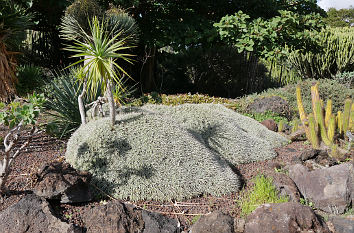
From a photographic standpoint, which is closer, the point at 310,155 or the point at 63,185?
the point at 63,185

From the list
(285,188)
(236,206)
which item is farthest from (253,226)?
(285,188)

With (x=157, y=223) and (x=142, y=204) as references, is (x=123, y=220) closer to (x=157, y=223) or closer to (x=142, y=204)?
(x=157, y=223)

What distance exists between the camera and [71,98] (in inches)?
216

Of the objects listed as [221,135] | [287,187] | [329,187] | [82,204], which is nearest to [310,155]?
[329,187]

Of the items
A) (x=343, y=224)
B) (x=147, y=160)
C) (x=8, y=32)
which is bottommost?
(x=343, y=224)

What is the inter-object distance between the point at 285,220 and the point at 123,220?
152 cm

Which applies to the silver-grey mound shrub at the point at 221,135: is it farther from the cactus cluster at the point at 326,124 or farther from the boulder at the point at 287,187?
the boulder at the point at 287,187

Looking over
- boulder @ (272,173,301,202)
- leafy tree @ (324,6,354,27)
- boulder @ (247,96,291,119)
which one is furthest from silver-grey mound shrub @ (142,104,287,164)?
leafy tree @ (324,6,354,27)

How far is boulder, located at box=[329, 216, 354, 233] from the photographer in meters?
2.92

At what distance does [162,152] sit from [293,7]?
9750 millimetres

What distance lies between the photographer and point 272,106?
8.14 m

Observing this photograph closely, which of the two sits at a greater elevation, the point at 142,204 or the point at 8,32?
the point at 8,32

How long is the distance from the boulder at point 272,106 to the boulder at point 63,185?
231 inches

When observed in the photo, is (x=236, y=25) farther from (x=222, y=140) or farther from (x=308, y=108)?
(x=222, y=140)
